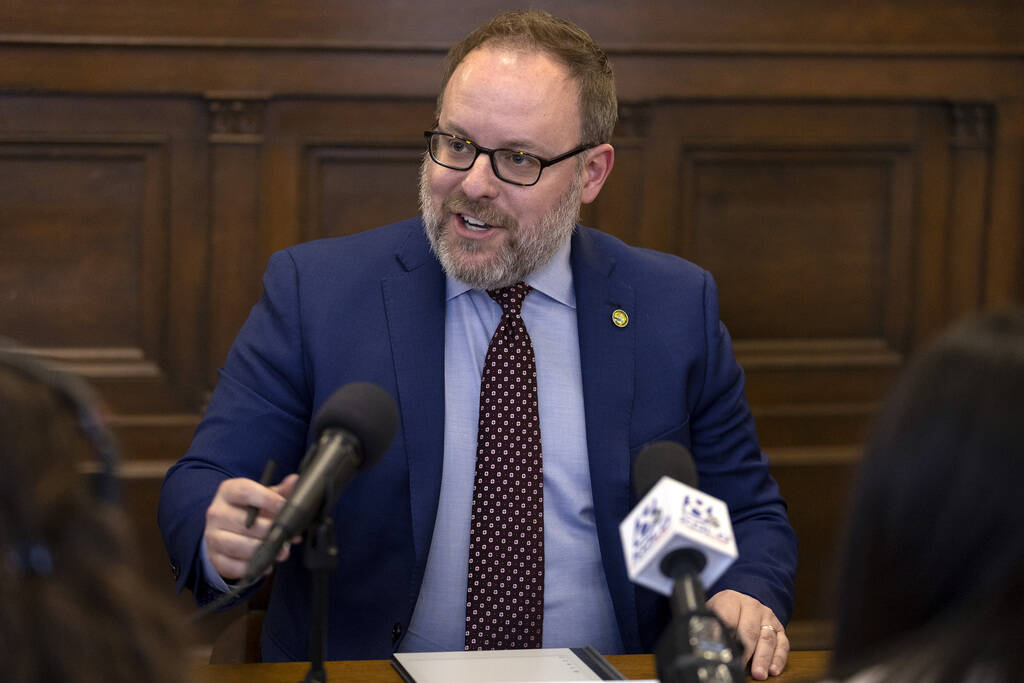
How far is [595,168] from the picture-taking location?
2.24 m

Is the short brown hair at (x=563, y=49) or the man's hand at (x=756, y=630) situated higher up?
the short brown hair at (x=563, y=49)

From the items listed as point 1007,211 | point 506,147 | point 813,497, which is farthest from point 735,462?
point 1007,211

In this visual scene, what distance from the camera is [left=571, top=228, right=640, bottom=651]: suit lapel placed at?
1.94 metres

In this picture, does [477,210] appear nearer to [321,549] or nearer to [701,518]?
[321,549]

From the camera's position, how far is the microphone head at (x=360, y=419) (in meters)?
1.21

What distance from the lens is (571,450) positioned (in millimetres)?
1979

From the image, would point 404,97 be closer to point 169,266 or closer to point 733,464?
point 169,266

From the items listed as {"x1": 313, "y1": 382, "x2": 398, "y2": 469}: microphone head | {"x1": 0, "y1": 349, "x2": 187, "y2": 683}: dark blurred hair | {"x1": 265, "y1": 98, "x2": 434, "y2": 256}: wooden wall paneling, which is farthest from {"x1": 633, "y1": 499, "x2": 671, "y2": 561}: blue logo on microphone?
{"x1": 265, "y1": 98, "x2": 434, "y2": 256}: wooden wall paneling

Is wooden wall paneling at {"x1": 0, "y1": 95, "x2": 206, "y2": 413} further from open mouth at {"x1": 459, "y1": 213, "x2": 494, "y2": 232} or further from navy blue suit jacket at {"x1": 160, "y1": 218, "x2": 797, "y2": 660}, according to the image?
open mouth at {"x1": 459, "y1": 213, "x2": 494, "y2": 232}

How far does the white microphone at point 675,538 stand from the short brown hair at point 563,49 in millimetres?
1196

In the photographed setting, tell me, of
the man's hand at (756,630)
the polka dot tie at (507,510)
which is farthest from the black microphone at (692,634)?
the polka dot tie at (507,510)

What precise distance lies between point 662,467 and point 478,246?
934 mm

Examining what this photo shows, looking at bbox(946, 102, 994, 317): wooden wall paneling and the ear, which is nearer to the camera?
the ear

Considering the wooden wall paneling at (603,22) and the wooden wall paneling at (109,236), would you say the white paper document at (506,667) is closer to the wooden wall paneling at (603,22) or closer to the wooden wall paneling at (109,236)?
the wooden wall paneling at (109,236)
